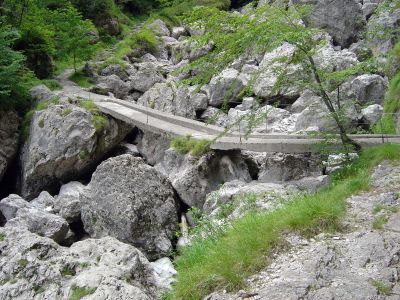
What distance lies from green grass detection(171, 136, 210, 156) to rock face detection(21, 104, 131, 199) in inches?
185

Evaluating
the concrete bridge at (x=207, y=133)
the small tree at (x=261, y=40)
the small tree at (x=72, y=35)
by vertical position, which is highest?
the small tree at (x=72, y=35)

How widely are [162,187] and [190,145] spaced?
3535 mm

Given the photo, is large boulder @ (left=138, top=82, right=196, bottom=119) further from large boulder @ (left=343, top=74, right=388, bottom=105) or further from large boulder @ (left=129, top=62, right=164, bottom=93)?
large boulder @ (left=343, top=74, right=388, bottom=105)

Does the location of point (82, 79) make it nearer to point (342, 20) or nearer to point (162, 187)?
point (342, 20)

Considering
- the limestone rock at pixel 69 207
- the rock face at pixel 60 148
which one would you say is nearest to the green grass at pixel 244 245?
the limestone rock at pixel 69 207

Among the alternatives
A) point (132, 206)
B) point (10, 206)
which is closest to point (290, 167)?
point (132, 206)

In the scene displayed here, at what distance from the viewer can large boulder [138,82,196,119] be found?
24359 millimetres

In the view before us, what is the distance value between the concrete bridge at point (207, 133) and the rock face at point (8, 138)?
14.1 ft

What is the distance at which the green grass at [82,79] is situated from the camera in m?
30.9

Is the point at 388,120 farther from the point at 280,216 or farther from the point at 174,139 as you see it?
the point at 280,216

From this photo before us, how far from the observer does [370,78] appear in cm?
2114

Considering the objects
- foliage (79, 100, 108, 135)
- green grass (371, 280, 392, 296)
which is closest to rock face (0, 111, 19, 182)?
foliage (79, 100, 108, 135)

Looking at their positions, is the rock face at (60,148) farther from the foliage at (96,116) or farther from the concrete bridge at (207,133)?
the concrete bridge at (207,133)

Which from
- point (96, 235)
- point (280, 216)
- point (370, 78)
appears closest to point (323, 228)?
point (280, 216)
